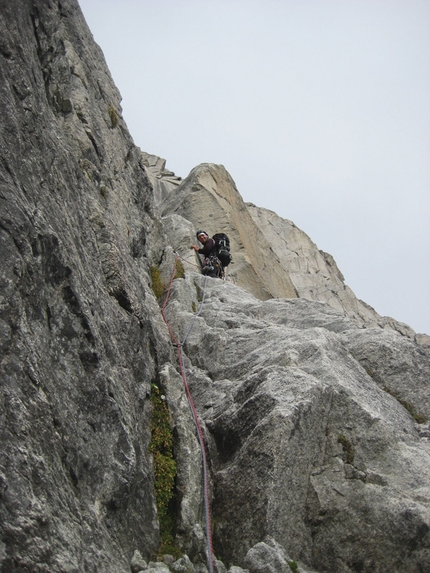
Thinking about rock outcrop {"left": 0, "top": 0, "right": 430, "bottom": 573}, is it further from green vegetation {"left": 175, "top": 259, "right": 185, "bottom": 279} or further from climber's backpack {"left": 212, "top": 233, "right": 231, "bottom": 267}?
climber's backpack {"left": 212, "top": 233, "right": 231, "bottom": 267}

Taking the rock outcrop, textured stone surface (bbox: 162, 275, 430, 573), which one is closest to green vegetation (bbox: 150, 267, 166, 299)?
the rock outcrop

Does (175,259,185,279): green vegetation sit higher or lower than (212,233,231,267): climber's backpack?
lower

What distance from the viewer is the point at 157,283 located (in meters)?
19.0

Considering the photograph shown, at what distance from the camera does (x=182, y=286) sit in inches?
747

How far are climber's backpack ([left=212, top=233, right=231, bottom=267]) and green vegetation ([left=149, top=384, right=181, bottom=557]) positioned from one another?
14.8m

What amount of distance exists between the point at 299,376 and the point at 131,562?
5.09 metres

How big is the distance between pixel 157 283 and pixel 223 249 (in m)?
7.63

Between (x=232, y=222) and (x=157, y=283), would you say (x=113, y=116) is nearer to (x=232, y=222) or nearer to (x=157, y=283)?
(x=157, y=283)

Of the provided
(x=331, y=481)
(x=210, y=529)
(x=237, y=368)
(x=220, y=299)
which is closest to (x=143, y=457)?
(x=210, y=529)

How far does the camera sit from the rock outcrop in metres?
7.36

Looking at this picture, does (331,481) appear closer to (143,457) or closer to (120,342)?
(143,457)

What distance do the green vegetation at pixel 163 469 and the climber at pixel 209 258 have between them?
1370 cm

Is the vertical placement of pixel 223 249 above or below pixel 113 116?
above

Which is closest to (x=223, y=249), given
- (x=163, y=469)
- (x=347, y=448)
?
(x=347, y=448)
